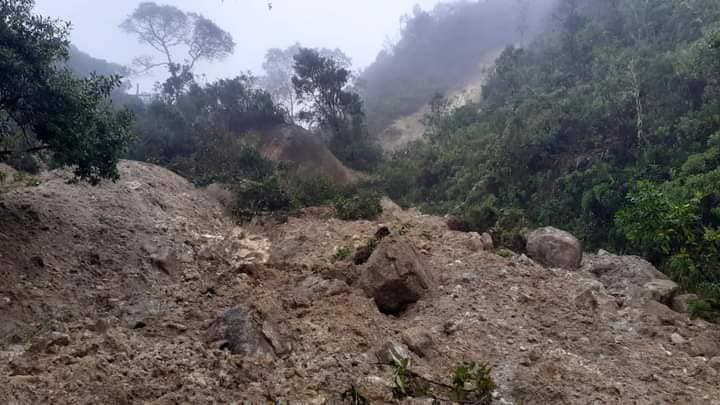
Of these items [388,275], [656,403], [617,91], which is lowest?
[656,403]

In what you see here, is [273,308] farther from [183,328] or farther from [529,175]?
[529,175]

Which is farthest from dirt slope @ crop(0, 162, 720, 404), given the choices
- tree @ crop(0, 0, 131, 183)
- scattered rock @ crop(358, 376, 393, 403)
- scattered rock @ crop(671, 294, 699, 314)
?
tree @ crop(0, 0, 131, 183)

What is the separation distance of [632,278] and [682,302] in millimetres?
904

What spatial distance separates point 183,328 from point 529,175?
11056 millimetres

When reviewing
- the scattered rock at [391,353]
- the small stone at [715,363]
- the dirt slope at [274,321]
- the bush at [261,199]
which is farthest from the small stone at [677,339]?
the bush at [261,199]

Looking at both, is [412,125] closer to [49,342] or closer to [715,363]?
[715,363]

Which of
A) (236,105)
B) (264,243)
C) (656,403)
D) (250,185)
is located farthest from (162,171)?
(656,403)

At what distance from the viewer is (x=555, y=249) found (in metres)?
9.57

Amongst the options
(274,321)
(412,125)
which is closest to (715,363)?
(274,321)

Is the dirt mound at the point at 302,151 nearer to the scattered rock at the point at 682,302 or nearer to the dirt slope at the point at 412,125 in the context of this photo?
the dirt slope at the point at 412,125

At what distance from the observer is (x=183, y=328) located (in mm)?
6852

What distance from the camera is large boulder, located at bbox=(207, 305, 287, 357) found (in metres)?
6.28

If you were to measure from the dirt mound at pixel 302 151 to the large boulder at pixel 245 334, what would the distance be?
12819 millimetres

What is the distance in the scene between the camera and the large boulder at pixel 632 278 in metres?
8.06
